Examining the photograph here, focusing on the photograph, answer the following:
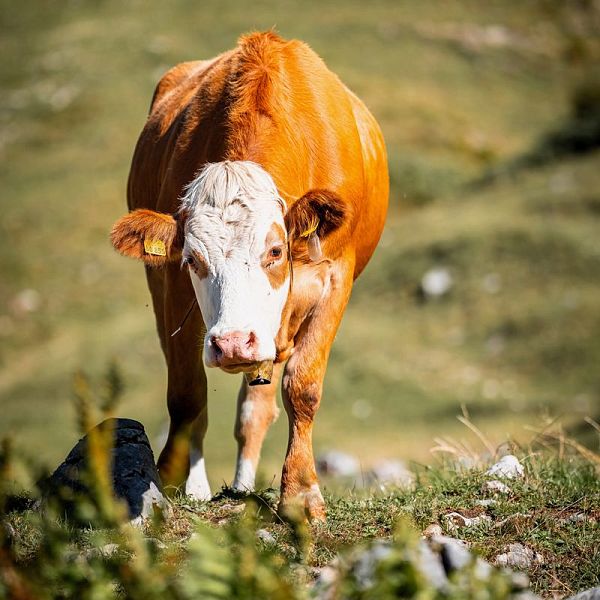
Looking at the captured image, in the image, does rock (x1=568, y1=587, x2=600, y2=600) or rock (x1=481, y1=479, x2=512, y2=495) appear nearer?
rock (x1=568, y1=587, x2=600, y2=600)

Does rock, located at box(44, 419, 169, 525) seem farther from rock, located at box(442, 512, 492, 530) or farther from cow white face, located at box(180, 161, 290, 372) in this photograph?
rock, located at box(442, 512, 492, 530)

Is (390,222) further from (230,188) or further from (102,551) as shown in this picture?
(102,551)

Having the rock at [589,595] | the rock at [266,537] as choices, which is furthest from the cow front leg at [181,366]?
the rock at [589,595]

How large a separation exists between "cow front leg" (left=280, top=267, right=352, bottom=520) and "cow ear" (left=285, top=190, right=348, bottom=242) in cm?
85

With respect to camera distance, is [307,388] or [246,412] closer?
[307,388]

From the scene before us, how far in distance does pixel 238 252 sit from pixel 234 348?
27.4 inches

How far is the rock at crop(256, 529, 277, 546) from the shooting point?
5.31m

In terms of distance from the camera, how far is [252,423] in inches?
335

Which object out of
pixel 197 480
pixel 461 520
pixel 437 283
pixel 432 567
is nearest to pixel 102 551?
pixel 432 567

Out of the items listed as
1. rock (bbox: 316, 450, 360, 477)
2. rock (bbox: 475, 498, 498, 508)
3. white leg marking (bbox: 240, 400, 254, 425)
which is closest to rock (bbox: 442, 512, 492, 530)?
rock (bbox: 475, 498, 498, 508)

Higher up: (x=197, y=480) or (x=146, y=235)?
→ (x=146, y=235)

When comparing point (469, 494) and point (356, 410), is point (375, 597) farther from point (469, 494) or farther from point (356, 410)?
point (356, 410)

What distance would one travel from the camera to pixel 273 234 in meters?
6.09

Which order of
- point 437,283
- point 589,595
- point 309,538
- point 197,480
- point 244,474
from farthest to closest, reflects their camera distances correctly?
point 437,283 → point 244,474 → point 197,480 → point 589,595 → point 309,538
